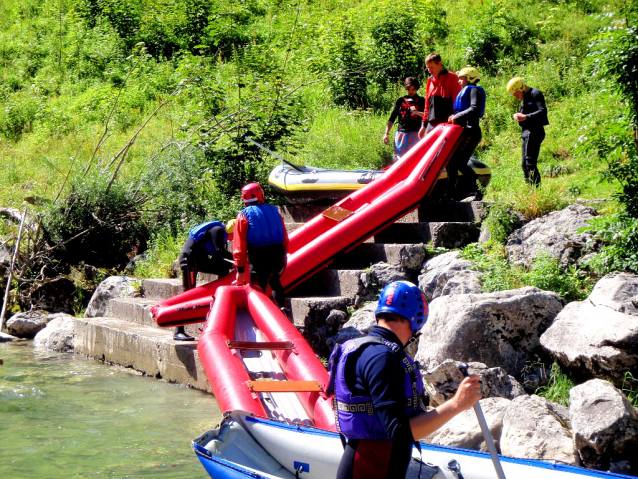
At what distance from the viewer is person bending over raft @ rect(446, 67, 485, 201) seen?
27.7 ft

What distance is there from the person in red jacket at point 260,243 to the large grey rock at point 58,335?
12.3ft

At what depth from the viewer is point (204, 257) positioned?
7.79 m

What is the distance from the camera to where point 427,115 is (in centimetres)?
911

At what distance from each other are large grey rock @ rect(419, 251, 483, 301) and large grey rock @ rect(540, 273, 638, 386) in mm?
1118

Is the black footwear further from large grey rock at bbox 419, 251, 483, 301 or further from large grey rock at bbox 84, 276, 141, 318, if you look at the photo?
→ large grey rock at bbox 419, 251, 483, 301

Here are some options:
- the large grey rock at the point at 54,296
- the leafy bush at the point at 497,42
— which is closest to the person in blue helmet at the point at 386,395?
the large grey rock at the point at 54,296

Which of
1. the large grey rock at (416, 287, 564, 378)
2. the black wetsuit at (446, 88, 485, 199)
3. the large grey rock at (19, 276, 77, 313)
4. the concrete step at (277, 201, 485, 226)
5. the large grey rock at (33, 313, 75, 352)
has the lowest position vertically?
the large grey rock at (33, 313, 75, 352)

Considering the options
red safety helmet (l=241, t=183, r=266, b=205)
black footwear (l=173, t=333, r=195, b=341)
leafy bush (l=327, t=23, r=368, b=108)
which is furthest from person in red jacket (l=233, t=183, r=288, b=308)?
leafy bush (l=327, t=23, r=368, b=108)

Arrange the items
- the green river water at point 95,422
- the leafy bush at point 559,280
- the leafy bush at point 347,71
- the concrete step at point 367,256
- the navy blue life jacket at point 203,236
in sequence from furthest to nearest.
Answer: the leafy bush at point 347,71, the concrete step at point 367,256, the navy blue life jacket at point 203,236, the leafy bush at point 559,280, the green river water at point 95,422

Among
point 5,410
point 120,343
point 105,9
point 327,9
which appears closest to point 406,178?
point 120,343

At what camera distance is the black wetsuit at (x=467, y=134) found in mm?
8422

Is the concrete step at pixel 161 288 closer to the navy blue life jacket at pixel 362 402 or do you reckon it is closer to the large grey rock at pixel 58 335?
the large grey rock at pixel 58 335

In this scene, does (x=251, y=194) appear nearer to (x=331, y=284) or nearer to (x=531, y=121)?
(x=331, y=284)

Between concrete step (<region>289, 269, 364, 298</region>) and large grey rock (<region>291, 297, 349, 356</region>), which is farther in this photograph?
concrete step (<region>289, 269, 364, 298</region>)
